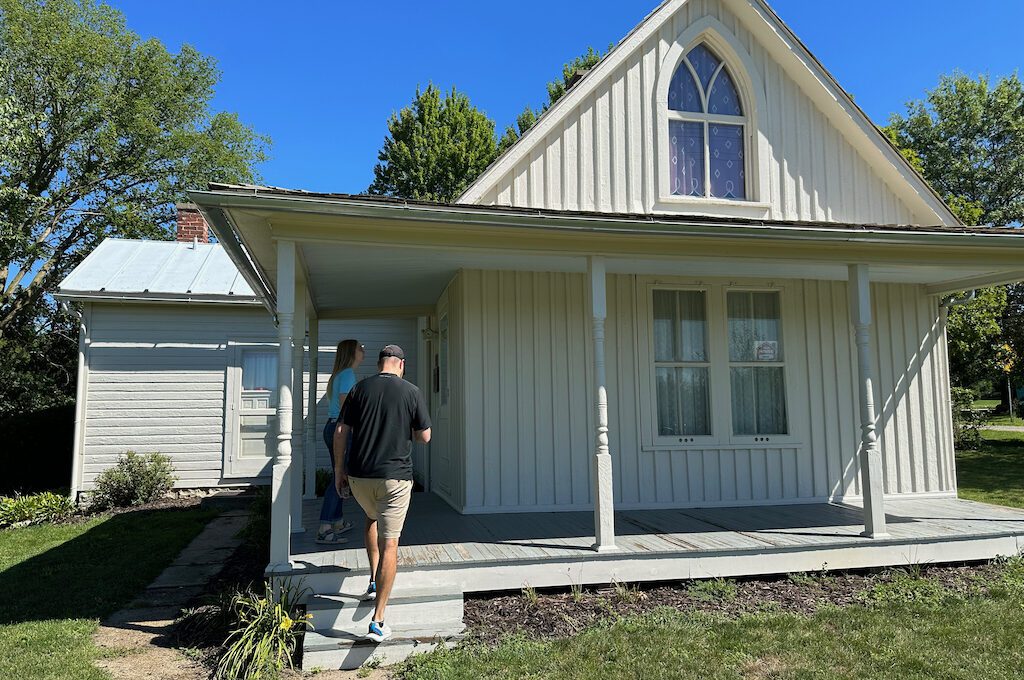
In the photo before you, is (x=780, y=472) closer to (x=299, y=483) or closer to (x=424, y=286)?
(x=424, y=286)

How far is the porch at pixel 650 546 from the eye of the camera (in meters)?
5.09

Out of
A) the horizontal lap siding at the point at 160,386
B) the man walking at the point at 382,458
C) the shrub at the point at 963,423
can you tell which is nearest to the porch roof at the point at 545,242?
the man walking at the point at 382,458

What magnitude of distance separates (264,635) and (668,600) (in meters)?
2.89

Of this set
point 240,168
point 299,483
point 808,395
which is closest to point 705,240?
point 808,395

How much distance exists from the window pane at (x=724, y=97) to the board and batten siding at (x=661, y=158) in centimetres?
12

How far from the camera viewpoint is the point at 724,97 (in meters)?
8.24

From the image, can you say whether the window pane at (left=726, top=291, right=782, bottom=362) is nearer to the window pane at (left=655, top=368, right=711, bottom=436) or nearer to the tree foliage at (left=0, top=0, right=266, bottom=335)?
the window pane at (left=655, top=368, right=711, bottom=436)

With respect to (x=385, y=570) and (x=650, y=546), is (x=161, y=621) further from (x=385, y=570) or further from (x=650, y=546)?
(x=650, y=546)

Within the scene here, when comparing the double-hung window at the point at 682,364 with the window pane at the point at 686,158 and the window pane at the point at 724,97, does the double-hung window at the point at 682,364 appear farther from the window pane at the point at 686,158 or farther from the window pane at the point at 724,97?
the window pane at the point at 724,97

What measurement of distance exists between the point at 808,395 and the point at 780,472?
3.03ft

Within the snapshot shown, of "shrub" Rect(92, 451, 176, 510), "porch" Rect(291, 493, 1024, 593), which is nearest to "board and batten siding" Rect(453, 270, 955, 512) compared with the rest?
"porch" Rect(291, 493, 1024, 593)

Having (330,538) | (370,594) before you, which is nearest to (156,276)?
(330,538)

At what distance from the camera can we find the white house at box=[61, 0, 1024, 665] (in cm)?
587

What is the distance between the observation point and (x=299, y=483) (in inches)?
252
